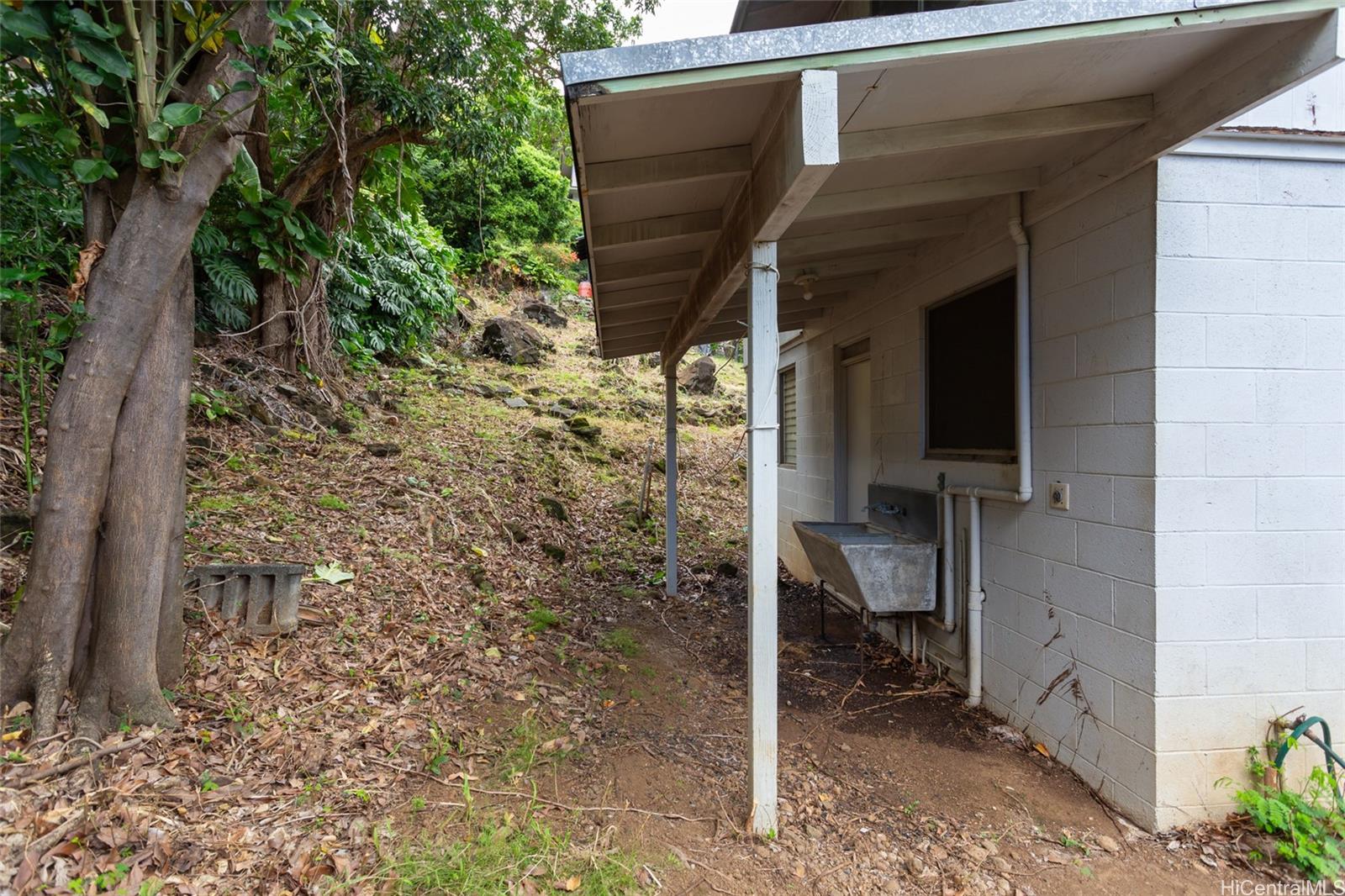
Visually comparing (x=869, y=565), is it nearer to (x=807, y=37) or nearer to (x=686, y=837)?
(x=686, y=837)

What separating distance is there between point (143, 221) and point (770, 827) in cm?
326

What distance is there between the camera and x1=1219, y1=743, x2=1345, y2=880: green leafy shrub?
7.42ft

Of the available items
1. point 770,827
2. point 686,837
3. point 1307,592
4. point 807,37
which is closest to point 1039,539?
point 1307,592

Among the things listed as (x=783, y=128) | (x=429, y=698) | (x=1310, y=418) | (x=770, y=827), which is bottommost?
(x=770, y=827)

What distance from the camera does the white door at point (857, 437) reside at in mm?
5340

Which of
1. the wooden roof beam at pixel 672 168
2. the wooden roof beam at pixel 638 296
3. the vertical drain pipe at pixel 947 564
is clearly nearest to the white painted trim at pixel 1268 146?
the wooden roof beam at pixel 672 168

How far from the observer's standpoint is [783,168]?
2.21 m

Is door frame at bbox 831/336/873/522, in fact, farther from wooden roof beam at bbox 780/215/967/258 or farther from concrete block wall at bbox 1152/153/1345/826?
concrete block wall at bbox 1152/153/1345/826

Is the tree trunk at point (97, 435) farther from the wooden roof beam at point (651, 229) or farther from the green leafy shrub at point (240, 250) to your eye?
the green leafy shrub at point (240, 250)

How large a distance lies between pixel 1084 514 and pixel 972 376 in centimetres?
118

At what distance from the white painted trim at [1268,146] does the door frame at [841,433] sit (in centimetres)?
318

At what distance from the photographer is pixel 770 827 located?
244 centimetres

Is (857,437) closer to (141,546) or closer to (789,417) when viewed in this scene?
(789,417)

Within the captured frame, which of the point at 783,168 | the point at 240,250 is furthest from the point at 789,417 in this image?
the point at 240,250
